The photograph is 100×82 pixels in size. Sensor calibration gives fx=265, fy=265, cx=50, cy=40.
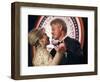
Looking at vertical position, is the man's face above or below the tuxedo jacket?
above

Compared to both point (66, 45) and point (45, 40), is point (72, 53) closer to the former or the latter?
point (66, 45)

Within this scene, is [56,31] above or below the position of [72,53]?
above

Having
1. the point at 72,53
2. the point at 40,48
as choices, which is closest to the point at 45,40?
the point at 40,48

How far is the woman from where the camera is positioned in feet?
3.80

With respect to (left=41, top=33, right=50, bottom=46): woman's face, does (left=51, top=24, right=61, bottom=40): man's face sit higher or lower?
higher

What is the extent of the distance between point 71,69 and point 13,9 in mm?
382

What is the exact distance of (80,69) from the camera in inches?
49.2

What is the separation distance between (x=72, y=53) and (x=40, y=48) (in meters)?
0.16

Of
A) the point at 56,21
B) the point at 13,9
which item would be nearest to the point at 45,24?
the point at 56,21

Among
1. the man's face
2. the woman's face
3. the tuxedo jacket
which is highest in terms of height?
the man's face

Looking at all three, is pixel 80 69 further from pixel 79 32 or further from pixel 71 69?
pixel 79 32

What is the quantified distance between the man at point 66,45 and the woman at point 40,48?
0.16ft

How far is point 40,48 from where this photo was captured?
3.84ft

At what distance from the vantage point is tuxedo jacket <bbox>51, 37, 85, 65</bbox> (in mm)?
1222
